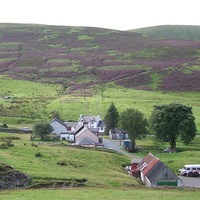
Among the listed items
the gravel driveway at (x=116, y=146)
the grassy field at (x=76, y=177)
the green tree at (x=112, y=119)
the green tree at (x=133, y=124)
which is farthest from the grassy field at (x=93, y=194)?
the green tree at (x=112, y=119)

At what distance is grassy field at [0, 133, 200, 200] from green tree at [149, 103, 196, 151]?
47.7 ft

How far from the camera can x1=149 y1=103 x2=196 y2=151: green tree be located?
259 ft

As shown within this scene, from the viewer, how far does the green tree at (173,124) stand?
259 ft

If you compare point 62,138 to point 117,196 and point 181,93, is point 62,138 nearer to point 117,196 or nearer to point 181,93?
point 117,196

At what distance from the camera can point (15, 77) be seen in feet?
655

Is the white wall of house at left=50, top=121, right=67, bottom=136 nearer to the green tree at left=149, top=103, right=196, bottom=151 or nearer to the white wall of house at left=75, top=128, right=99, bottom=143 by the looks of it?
the white wall of house at left=75, top=128, right=99, bottom=143

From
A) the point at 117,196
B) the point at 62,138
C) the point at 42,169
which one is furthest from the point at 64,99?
the point at 117,196

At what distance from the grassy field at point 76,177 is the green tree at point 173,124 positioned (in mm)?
14531

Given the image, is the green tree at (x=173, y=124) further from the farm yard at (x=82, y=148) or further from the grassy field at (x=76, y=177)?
the grassy field at (x=76, y=177)

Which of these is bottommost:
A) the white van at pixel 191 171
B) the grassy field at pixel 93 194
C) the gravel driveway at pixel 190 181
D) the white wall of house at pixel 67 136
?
the gravel driveway at pixel 190 181

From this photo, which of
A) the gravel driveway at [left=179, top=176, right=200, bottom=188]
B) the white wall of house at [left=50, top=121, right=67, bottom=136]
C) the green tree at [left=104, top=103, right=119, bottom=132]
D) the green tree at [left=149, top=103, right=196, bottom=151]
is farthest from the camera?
the green tree at [left=104, top=103, right=119, bottom=132]

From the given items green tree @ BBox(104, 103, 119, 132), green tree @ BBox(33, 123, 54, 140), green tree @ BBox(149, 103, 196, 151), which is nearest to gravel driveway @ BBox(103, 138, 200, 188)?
→ green tree @ BBox(149, 103, 196, 151)

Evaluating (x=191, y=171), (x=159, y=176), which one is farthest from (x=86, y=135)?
(x=159, y=176)

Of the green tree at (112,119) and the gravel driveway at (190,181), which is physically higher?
the green tree at (112,119)
